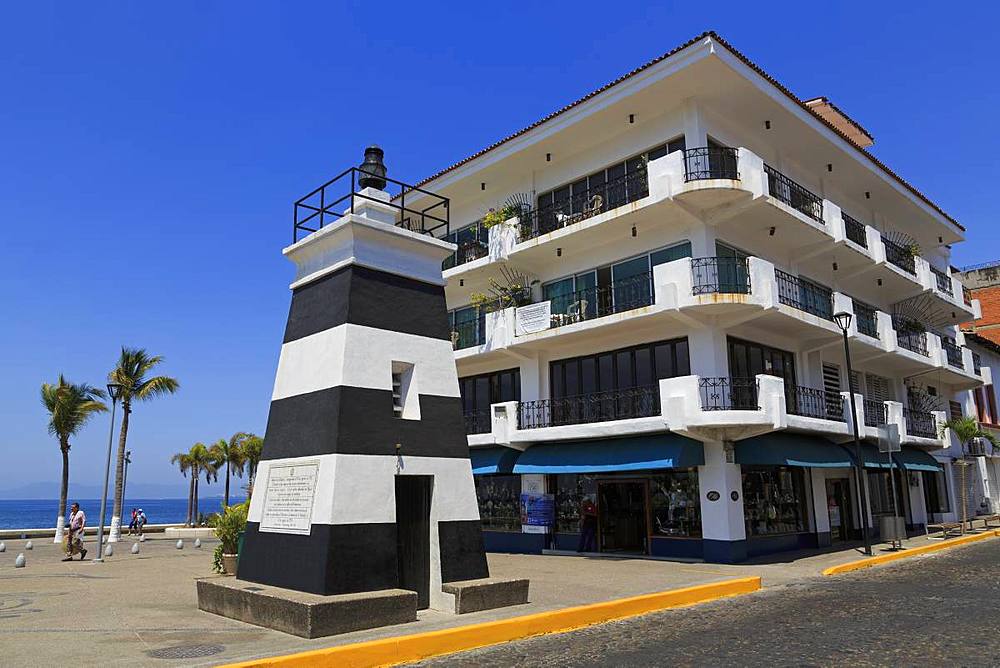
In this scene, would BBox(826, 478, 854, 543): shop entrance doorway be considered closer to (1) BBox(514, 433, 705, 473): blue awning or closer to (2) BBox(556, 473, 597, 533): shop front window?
(1) BBox(514, 433, 705, 473): blue awning

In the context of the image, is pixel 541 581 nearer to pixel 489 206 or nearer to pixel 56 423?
pixel 489 206

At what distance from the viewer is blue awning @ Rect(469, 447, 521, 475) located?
2517 cm

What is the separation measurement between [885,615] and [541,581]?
24.3ft

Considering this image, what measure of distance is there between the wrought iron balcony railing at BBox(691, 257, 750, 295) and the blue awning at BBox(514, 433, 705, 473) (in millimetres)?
4488

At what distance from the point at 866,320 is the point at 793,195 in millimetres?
6860

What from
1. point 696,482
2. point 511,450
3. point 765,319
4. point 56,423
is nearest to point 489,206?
point 511,450

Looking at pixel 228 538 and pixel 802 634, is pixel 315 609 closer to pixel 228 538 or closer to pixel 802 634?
pixel 802 634

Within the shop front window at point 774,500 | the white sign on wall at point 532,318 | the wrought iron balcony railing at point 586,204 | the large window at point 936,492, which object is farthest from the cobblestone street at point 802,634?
the large window at point 936,492

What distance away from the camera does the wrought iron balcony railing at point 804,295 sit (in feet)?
77.7

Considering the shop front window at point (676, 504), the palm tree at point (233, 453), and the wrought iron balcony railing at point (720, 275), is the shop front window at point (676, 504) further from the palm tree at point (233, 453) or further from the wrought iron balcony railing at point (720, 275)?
the palm tree at point (233, 453)

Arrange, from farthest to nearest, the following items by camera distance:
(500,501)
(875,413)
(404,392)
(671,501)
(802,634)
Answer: (500,501) < (875,413) < (671,501) < (404,392) < (802,634)

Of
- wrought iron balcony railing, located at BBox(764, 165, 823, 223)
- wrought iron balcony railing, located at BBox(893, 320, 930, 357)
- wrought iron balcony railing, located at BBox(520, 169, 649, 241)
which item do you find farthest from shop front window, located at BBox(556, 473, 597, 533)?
wrought iron balcony railing, located at BBox(893, 320, 930, 357)

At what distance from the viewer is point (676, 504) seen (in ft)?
73.1

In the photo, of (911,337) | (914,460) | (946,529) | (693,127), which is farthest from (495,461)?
(946,529)
